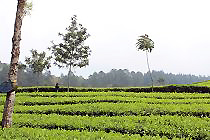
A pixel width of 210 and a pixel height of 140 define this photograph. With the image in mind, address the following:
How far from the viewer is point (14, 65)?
9938 millimetres

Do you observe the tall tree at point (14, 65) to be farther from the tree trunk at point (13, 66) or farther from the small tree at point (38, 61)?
the small tree at point (38, 61)

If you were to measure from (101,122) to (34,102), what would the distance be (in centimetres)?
1080

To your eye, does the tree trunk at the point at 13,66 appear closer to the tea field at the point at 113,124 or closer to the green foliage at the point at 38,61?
the tea field at the point at 113,124

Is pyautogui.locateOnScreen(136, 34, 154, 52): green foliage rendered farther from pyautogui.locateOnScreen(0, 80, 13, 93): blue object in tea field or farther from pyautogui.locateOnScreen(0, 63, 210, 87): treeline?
pyautogui.locateOnScreen(0, 63, 210, 87): treeline

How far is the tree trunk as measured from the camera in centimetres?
986

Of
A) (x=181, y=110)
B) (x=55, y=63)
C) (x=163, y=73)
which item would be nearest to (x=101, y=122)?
(x=181, y=110)

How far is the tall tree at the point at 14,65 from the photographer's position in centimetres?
985

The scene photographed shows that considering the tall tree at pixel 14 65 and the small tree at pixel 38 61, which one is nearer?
the tall tree at pixel 14 65

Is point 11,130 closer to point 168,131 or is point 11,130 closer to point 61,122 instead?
point 61,122

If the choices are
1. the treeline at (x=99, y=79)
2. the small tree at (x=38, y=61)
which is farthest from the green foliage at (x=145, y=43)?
the treeline at (x=99, y=79)

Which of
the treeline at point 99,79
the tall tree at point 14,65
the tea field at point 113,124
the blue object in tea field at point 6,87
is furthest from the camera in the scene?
the treeline at point 99,79

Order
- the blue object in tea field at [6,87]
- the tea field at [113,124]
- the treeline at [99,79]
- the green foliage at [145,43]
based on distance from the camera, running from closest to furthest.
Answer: the tea field at [113,124] → the blue object in tea field at [6,87] → the green foliage at [145,43] → the treeline at [99,79]

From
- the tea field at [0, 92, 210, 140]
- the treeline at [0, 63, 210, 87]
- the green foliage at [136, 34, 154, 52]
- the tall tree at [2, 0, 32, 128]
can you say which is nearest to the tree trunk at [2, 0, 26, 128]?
the tall tree at [2, 0, 32, 128]

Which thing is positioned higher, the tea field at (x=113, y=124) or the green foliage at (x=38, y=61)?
the green foliage at (x=38, y=61)
